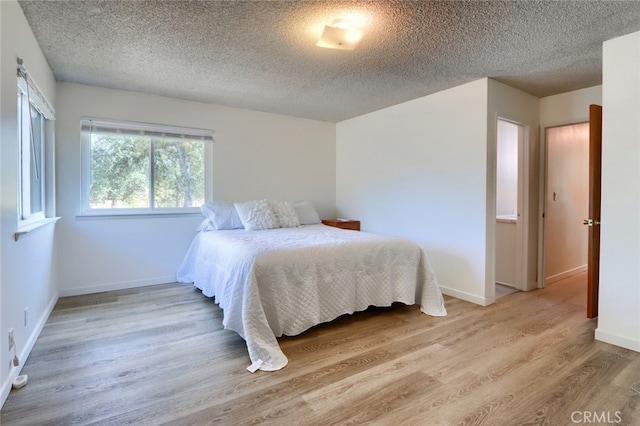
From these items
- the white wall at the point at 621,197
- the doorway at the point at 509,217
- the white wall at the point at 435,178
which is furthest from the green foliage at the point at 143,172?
the white wall at the point at 621,197

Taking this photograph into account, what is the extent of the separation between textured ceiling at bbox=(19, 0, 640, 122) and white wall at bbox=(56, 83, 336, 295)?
0.29 metres

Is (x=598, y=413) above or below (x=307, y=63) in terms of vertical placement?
below

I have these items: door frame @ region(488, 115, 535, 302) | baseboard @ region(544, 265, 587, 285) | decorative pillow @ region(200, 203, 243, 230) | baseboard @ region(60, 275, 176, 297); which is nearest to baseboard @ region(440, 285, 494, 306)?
door frame @ region(488, 115, 535, 302)

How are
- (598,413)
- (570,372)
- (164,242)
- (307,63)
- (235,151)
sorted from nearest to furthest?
1. (598,413)
2. (570,372)
3. (307,63)
4. (164,242)
5. (235,151)

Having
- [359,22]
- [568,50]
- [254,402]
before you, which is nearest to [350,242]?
[254,402]

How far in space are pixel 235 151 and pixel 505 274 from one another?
373 centimetres

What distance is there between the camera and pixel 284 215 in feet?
13.0

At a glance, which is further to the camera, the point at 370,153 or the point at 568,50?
the point at 370,153

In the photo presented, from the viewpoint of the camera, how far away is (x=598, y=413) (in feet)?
5.30

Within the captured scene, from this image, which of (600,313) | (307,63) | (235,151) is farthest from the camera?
(235,151)

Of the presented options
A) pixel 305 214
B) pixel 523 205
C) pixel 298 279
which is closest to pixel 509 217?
pixel 523 205

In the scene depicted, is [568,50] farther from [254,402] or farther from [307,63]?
[254,402]

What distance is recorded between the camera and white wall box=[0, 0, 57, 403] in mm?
1723

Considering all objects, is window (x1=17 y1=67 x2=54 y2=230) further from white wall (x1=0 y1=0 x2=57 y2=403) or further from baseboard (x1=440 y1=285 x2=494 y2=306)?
baseboard (x1=440 y1=285 x2=494 y2=306)
